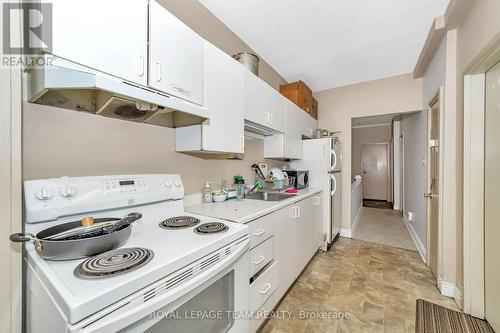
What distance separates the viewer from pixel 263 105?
6.56 ft

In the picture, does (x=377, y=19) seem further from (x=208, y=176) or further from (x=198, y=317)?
(x=198, y=317)

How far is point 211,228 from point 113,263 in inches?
17.9

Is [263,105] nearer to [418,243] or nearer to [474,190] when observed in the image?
[474,190]

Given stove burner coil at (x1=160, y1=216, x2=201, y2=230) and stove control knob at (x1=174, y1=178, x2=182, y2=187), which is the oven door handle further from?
stove control knob at (x1=174, y1=178, x2=182, y2=187)

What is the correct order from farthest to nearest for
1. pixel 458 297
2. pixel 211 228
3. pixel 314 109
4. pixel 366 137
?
pixel 366 137 → pixel 314 109 → pixel 458 297 → pixel 211 228

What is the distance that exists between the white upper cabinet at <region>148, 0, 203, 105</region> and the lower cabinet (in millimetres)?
921

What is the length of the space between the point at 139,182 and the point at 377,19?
7.92 feet

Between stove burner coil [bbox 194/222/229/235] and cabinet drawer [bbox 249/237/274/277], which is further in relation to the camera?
cabinet drawer [bbox 249/237/274/277]

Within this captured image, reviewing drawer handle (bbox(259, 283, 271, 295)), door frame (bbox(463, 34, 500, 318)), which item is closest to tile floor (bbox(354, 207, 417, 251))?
door frame (bbox(463, 34, 500, 318))

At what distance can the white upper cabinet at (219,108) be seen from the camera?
4.52 feet

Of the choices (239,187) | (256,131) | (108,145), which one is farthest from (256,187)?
(108,145)

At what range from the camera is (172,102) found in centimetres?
105

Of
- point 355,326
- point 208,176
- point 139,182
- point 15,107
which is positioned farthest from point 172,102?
point 355,326

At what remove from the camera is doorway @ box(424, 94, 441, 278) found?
211 centimetres
